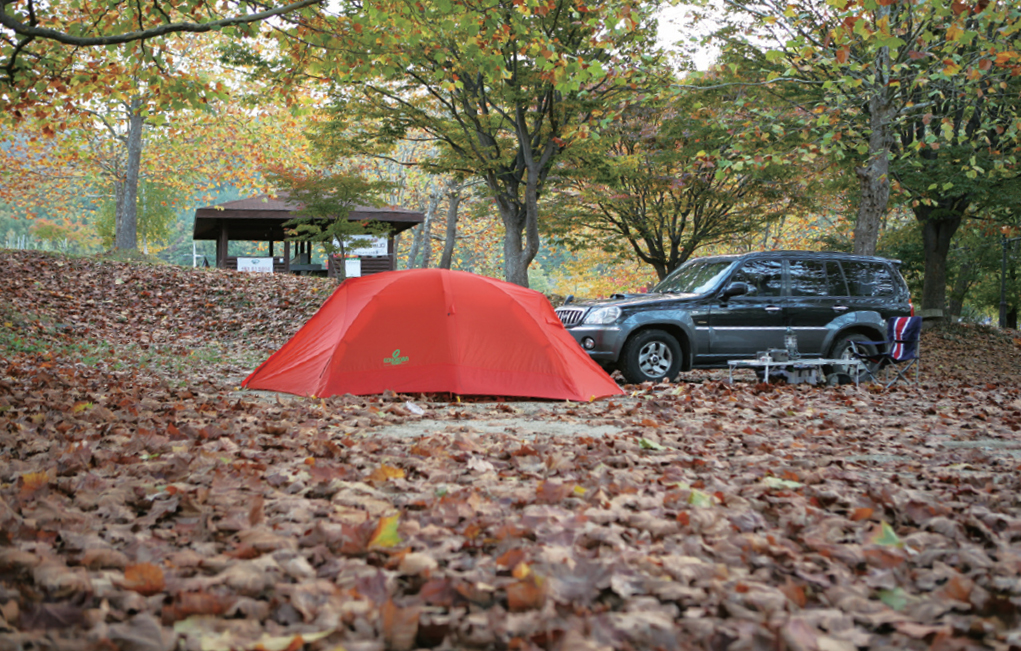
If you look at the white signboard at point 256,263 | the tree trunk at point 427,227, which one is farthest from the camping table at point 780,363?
the tree trunk at point 427,227

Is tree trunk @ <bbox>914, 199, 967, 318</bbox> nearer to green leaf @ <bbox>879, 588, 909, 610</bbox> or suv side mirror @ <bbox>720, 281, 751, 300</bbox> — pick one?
suv side mirror @ <bbox>720, 281, 751, 300</bbox>

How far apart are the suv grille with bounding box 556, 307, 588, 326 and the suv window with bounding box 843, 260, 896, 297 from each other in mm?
4054

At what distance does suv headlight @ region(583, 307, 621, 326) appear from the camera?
9.34 meters

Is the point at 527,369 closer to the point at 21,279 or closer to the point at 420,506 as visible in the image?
the point at 420,506

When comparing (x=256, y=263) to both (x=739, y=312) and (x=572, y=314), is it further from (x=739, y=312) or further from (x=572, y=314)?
(x=739, y=312)

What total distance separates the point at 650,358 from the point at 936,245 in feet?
43.8

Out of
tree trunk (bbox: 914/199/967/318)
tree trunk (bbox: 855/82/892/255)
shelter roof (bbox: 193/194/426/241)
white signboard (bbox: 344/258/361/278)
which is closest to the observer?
tree trunk (bbox: 855/82/892/255)

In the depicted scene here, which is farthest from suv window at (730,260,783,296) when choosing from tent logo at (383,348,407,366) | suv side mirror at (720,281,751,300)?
tent logo at (383,348,407,366)

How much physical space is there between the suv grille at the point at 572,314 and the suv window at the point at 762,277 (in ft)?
7.08

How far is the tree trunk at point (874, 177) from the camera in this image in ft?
40.9

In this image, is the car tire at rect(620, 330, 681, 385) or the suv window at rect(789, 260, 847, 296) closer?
the car tire at rect(620, 330, 681, 385)

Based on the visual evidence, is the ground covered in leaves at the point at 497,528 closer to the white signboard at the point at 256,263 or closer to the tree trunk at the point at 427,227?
the white signboard at the point at 256,263

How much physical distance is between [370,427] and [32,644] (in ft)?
12.3

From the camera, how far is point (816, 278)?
413 inches
